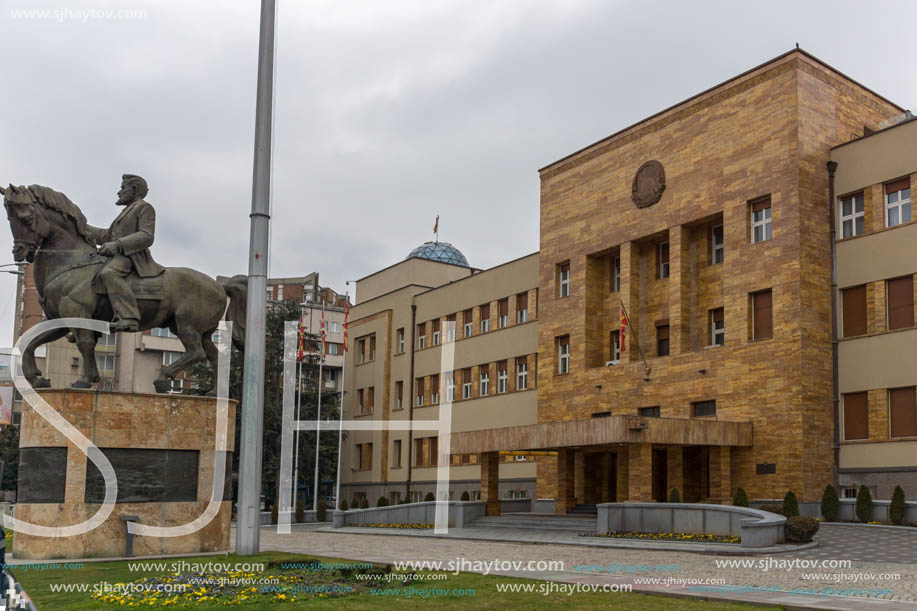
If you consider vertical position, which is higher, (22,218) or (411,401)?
(22,218)

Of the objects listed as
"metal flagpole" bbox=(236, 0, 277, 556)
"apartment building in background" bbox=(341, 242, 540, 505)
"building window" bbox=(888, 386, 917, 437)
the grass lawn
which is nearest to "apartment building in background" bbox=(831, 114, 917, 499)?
"building window" bbox=(888, 386, 917, 437)

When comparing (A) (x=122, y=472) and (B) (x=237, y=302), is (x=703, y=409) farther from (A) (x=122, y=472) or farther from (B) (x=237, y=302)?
(A) (x=122, y=472)

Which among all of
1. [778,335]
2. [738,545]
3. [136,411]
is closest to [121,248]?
[136,411]

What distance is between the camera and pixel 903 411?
30.2 metres

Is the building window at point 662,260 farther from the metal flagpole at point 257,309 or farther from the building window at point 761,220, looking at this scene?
the metal flagpole at point 257,309

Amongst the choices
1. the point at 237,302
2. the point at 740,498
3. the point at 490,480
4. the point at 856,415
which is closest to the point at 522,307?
the point at 490,480

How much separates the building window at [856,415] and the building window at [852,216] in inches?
216

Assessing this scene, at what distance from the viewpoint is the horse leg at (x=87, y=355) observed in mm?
17438

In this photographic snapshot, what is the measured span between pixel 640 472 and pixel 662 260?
11.3 m

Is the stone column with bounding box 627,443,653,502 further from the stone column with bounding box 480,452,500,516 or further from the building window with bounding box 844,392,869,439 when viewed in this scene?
the stone column with bounding box 480,452,500,516

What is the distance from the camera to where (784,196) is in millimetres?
32531

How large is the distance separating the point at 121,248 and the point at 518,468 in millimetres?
31835

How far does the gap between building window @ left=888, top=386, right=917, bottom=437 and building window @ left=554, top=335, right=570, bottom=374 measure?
1459 centimetres

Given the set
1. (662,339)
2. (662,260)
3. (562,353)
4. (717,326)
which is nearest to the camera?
(717,326)
